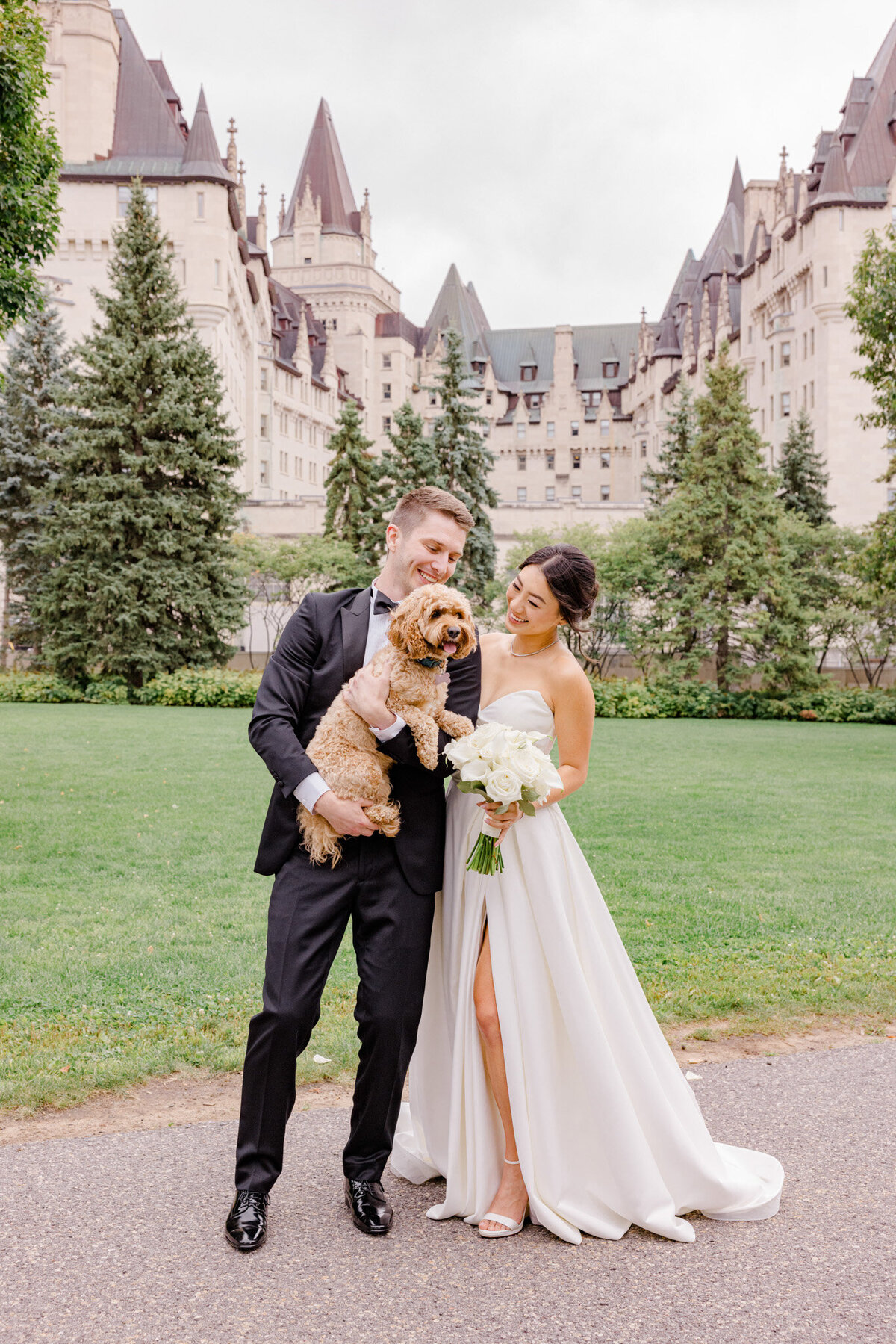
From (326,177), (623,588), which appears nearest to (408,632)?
(623,588)

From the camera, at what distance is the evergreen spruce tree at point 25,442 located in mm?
41094

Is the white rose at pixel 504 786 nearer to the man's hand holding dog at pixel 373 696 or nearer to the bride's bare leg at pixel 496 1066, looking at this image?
the man's hand holding dog at pixel 373 696

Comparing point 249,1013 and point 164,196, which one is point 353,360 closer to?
point 164,196

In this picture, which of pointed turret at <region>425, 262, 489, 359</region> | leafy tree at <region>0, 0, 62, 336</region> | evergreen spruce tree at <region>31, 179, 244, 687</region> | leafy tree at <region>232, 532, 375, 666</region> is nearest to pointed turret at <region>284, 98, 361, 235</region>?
pointed turret at <region>425, 262, 489, 359</region>

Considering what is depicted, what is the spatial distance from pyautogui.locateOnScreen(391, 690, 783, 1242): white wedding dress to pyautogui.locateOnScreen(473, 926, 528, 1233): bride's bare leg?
0.03 metres

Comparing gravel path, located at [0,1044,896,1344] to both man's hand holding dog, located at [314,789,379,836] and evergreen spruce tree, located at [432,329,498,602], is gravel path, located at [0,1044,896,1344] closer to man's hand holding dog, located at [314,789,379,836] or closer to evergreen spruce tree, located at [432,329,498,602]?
man's hand holding dog, located at [314,789,379,836]

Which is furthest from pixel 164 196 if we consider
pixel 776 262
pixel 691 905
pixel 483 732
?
pixel 483 732

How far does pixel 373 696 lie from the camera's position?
12.2 feet

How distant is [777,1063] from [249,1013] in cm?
306

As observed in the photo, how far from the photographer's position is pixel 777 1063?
5.79m

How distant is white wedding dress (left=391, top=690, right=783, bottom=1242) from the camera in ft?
13.1

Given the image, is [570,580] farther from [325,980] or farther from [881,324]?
[881,324]

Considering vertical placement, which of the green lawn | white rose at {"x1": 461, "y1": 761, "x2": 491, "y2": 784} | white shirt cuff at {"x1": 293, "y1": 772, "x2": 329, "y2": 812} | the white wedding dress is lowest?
the green lawn

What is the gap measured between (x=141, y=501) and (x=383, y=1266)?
3454 centimetres
